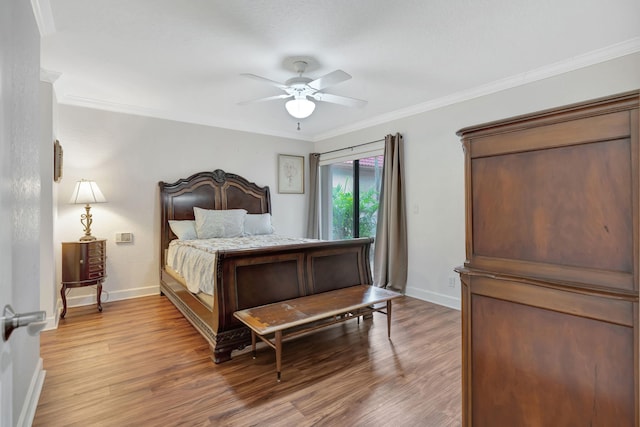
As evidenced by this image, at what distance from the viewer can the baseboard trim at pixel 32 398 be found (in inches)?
62.9

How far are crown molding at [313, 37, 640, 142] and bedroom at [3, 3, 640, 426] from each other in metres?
0.04

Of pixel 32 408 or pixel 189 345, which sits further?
pixel 189 345

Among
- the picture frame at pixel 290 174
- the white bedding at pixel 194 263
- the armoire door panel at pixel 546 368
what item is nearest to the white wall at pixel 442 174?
the picture frame at pixel 290 174

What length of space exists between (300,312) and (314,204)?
3.43 meters

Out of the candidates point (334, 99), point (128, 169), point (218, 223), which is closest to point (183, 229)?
point (218, 223)

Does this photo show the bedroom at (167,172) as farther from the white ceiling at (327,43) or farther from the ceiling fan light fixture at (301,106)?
the ceiling fan light fixture at (301,106)

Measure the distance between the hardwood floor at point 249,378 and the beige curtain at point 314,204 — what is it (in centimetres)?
265

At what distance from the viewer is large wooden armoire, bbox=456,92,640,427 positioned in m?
0.80

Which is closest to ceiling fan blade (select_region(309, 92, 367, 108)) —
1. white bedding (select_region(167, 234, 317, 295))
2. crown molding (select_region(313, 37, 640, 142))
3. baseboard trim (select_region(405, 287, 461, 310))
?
crown molding (select_region(313, 37, 640, 142))

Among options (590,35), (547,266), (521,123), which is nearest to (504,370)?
(547,266)

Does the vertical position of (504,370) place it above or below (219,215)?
below

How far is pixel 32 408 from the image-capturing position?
1.74 m

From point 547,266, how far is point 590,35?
2444mm

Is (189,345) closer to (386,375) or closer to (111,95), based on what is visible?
(386,375)
